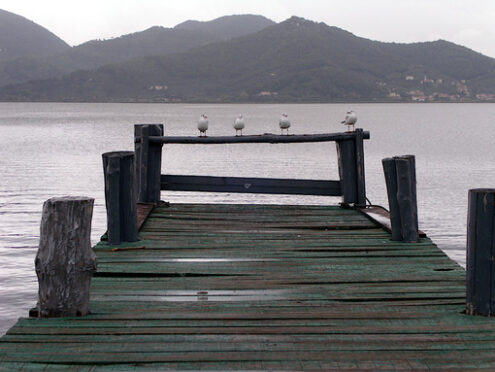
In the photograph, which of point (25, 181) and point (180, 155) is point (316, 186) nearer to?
point (25, 181)

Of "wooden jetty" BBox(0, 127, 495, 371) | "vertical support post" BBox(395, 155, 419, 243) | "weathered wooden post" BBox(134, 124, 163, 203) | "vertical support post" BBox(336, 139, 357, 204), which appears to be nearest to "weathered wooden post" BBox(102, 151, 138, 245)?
"wooden jetty" BBox(0, 127, 495, 371)

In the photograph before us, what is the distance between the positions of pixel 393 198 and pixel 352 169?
107 inches

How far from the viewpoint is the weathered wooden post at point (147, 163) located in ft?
35.4

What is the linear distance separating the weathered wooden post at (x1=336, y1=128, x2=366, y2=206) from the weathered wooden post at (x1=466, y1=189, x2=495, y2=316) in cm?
551

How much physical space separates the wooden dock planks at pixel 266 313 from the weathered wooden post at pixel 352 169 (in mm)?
2523

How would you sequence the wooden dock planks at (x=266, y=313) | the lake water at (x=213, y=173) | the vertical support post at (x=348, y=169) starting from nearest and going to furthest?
the wooden dock planks at (x=266, y=313) < the vertical support post at (x=348, y=169) < the lake water at (x=213, y=173)

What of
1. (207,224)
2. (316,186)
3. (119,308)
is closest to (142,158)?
(207,224)

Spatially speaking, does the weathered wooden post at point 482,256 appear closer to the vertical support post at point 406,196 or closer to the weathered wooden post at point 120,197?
the vertical support post at point 406,196

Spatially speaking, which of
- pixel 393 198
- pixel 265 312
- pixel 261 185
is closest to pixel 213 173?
pixel 261 185

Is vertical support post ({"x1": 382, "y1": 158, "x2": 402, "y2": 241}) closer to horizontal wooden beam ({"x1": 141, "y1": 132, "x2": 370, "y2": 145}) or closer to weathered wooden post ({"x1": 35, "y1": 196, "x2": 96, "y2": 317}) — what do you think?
horizontal wooden beam ({"x1": 141, "y1": 132, "x2": 370, "y2": 145})

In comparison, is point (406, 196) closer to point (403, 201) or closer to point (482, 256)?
point (403, 201)

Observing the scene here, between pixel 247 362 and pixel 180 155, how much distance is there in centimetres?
4163

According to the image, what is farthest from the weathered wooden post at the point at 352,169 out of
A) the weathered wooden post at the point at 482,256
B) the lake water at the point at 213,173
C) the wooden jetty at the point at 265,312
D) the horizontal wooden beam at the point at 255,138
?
the weathered wooden post at the point at 482,256

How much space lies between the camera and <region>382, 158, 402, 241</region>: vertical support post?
323 inches
